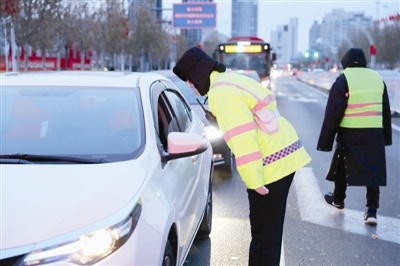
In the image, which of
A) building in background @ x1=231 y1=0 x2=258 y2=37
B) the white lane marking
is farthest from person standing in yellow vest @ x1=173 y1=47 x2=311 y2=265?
building in background @ x1=231 y1=0 x2=258 y2=37

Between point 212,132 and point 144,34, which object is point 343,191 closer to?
point 212,132

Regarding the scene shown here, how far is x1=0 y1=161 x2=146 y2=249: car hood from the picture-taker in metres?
2.67

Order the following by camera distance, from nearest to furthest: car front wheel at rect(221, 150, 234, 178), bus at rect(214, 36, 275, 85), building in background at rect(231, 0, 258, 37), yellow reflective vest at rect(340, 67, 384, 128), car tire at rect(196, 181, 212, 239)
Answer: car tire at rect(196, 181, 212, 239) < yellow reflective vest at rect(340, 67, 384, 128) < car front wheel at rect(221, 150, 234, 178) < bus at rect(214, 36, 275, 85) < building in background at rect(231, 0, 258, 37)

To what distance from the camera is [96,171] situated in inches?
127

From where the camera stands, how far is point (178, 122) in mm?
4828

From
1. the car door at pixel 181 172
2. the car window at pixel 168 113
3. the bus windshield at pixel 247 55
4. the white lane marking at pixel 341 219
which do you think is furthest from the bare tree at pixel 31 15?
the car door at pixel 181 172

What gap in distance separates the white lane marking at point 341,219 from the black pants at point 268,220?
2.20 metres

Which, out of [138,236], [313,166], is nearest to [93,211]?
[138,236]

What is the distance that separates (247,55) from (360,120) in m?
23.3

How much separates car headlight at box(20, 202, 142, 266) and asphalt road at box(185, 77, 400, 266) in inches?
88.4

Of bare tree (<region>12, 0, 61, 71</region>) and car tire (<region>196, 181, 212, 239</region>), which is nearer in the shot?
car tire (<region>196, 181, 212, 239</region>)

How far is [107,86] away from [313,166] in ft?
20.2

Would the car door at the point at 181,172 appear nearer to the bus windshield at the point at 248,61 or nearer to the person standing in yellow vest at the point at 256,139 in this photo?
the person standing in yellow vest at the point at 256,139

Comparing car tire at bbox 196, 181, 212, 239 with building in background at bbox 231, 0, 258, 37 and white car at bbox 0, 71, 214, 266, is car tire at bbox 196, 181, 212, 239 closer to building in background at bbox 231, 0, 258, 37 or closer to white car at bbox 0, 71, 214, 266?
white car at bbox 0, 71, 214, 266
